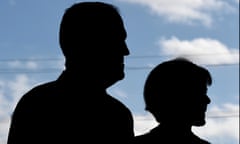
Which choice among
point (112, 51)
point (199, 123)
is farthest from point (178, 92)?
point (112, 51)

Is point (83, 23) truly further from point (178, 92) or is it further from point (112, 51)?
point (178, 92)

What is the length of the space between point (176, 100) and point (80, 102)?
697 mm

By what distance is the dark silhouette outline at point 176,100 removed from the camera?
71.9 inches

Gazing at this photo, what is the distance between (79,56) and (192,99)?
74 centimetres

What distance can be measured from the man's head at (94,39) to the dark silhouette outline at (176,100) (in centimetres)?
58

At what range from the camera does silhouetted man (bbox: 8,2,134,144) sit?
Result: 4.20 feet

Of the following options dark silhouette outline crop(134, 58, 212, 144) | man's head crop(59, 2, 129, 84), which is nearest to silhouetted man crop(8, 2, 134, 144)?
man's head crop(59, 2, 129, 84)

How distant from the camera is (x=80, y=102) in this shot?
131 centimetres

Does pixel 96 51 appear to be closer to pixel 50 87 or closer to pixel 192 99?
pixel 50 87

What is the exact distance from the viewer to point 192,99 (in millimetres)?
1903

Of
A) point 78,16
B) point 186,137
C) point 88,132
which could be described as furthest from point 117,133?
point 186,137

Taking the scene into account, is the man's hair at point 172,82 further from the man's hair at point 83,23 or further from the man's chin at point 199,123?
the man's hair at point 83,23

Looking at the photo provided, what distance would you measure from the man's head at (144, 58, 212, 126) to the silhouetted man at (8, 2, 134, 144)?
59 cm

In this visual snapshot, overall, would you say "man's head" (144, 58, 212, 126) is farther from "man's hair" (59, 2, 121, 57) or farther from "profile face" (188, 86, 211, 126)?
"man's hair" (59, 2, 121, 57)
